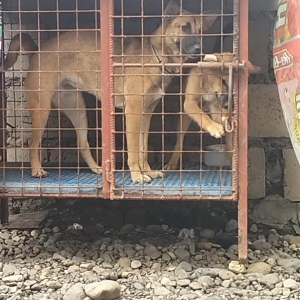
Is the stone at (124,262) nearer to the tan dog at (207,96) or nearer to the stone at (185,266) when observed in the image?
the stone at (185,266)

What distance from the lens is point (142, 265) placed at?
340 centimetres

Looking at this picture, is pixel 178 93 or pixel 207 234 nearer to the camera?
pixel 178 93

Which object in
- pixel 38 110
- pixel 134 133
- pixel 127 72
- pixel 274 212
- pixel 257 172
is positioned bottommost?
pixel 274 212

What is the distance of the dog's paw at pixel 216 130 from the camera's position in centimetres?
342

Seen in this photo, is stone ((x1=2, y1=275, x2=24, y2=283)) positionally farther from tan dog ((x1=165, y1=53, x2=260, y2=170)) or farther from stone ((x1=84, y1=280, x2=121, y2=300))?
tan dog ((x1=165, y1=53, x2=260, y2=170))

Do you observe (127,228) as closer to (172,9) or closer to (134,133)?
(134,133)

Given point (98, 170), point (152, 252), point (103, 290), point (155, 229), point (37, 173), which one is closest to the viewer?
point (103, 290)

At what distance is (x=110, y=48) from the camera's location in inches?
132

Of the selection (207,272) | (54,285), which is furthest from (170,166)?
(54,285)

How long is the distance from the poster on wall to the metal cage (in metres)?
0.27

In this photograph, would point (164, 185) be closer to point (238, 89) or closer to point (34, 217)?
point (238, 89)

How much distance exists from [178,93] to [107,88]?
26.9 inches

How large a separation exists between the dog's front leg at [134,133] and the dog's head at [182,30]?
482mm

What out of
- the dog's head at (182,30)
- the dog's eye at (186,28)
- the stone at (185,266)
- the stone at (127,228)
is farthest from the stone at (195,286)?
the dog's eye at (186,28)
